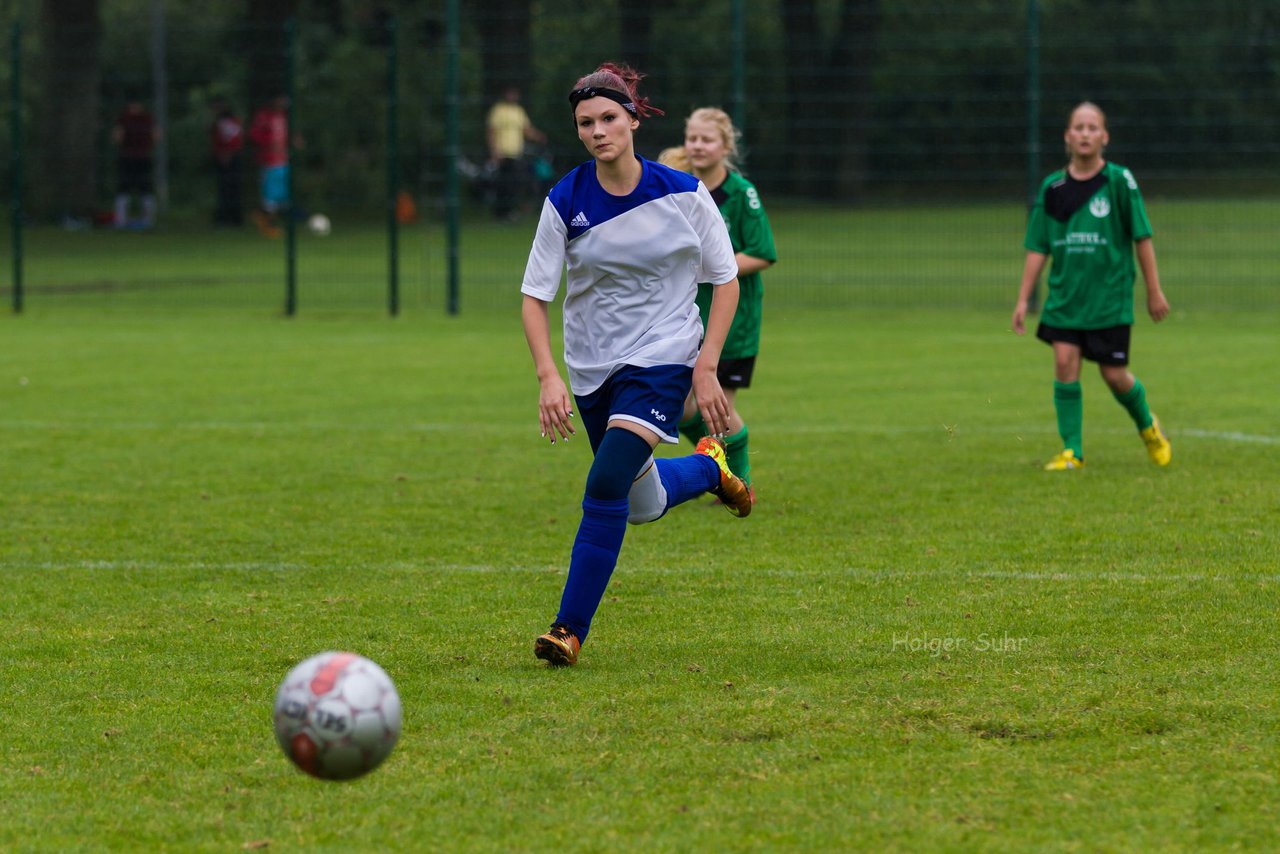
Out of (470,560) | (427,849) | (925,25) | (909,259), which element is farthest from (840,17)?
(427,849)

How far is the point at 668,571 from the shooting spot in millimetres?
7133

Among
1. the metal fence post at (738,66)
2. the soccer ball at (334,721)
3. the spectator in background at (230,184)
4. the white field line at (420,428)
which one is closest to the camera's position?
the soccer ball at (334,721)

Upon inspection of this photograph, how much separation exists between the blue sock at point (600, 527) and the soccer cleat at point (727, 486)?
918 millimetres

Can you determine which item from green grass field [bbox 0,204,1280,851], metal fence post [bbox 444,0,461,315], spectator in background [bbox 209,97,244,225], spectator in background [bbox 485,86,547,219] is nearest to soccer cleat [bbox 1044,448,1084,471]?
green grass field [bbox 0,204,1280,851]

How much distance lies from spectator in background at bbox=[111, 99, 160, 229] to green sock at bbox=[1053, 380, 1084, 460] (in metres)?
20.0

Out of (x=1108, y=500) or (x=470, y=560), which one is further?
(x=1108, y=500)

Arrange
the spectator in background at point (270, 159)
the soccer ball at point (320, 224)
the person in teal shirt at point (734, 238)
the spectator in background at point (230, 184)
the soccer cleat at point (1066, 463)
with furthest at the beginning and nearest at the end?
1. the spectator in background at point (270, 159)
2. the soccer ball at point (320, 224)
3. the spectator in background at point (230, 184)
4. the soccer cleat at point (1066, 463)
5. the person in teal shirt at point (734, 238)

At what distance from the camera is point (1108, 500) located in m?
8.60

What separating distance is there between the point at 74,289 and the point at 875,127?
10.5 metres

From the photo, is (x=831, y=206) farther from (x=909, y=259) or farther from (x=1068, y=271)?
(x=1068, y=271)

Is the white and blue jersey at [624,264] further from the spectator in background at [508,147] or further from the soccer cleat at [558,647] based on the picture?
the spectator in background at [508,147]

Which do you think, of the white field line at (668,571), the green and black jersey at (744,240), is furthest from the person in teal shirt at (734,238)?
the white field line at (668,571)

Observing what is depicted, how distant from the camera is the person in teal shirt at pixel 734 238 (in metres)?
8.44

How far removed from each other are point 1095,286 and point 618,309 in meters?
4.46
